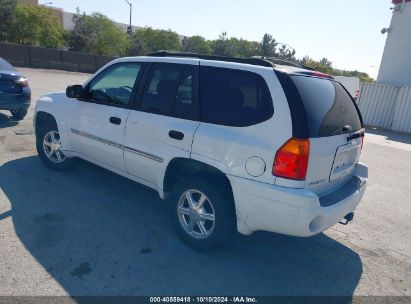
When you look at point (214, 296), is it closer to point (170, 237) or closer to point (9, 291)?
point (170, 237)

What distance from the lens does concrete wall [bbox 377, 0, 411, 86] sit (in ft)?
50.0

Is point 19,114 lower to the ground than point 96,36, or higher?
lower

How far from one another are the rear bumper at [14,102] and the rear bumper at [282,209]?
6852 mm

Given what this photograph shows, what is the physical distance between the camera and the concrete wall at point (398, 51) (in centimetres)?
1524

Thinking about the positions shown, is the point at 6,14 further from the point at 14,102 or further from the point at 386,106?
the point at 386,106

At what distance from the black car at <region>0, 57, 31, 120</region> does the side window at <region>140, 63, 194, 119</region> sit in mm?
5503

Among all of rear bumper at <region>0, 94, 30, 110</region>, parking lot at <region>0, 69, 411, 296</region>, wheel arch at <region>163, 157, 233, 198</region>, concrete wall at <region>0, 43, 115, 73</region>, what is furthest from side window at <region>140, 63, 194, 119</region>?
concrete wall at <region>0, 43, 115, 73</region>

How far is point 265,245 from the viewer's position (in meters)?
3.69

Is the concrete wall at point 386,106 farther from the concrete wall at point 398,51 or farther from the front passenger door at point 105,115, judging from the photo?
the front passenger door at point 105,115

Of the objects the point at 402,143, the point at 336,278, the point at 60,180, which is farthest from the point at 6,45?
the point at 336,278

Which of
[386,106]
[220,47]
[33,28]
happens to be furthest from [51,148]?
[220,47]

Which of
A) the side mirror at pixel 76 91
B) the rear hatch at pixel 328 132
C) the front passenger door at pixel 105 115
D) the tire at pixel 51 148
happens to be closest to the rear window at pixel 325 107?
the rear hatch at pixel 328 132

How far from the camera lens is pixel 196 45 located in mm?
75250

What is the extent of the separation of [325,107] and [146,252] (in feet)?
7.45
